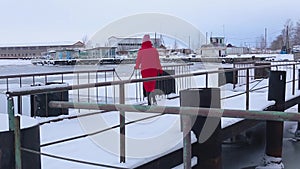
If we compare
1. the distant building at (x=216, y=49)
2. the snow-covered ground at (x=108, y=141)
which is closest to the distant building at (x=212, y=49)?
the distant building at (x=216, y=49)

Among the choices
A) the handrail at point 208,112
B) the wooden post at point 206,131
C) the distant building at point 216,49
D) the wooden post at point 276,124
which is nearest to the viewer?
the handrail at point 208,112

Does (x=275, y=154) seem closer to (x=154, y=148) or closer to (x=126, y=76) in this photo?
(x=154, y=148)

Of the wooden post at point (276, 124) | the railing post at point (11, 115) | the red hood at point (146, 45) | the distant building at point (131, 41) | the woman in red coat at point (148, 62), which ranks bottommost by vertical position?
the wooden post at point (276, 124)

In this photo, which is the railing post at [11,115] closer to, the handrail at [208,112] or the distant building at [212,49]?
the handrail at [208,112]

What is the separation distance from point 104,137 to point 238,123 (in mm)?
2687

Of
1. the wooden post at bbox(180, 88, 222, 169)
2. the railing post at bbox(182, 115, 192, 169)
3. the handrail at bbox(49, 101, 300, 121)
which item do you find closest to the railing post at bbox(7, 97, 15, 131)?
the handrail at bbox(49, 101, 300, 121)

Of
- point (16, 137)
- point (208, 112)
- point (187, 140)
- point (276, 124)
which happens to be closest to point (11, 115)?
point (16, 137)

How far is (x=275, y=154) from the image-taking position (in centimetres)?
858

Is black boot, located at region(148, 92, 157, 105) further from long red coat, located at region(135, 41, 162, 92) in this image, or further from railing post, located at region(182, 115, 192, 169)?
railing post, located at region(182, 115, 192, 169)

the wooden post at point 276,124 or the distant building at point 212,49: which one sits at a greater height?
the distant building at point 212,49

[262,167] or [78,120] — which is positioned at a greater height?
[78,120]

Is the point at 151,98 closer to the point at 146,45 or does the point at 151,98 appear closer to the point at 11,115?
the point at 146,45

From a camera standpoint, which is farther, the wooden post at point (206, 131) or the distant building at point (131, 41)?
the distant building at point (131, 41)

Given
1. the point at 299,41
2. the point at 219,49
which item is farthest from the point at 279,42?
the point at 219,49
